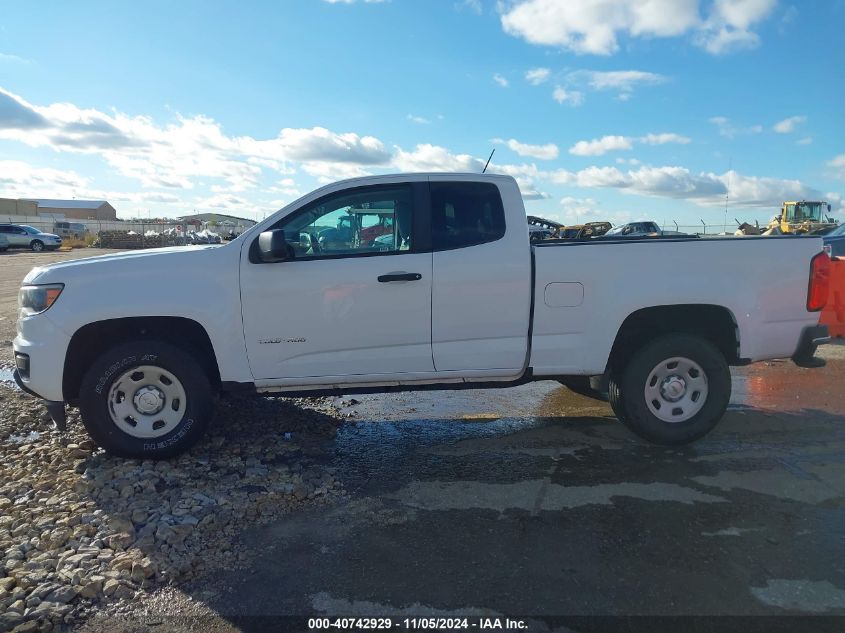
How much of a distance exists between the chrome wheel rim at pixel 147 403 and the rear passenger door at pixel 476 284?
6.28ft

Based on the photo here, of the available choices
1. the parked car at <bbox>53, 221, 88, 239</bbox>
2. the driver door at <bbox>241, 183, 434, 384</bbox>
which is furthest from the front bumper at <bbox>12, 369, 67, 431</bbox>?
the parked car at <bbox>53, 221, 88, 239</bbox>

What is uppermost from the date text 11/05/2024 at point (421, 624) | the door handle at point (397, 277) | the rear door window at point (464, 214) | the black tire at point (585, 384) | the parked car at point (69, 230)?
the parked car at point (69, 230)

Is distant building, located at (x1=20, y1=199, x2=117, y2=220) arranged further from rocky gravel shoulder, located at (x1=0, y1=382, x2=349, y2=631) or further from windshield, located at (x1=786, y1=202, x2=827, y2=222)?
rocky gravel shoulder, located at (x1=0, y1=382, x2=349, y2=631)

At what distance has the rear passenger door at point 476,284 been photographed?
450cm

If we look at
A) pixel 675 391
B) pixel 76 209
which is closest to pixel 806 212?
pixel 675 391

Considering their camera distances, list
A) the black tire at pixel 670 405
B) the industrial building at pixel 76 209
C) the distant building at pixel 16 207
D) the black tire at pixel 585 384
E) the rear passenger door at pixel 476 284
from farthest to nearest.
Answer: the industrial building at pixel 76 209 < the distant building at pixel 16 207 < the black tire at pixel 585 384 < the black tire at pixel 670 405 < the rear passenger door at pixel 476 284

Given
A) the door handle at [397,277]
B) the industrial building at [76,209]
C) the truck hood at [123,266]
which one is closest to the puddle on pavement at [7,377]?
the truck hood at [123,266]

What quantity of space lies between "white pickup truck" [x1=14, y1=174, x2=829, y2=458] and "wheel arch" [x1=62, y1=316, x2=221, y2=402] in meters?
0.01

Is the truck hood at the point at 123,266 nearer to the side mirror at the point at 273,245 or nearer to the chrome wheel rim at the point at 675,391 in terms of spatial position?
the side mirror at the point at 273,245

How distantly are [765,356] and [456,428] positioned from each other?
2.56 meters

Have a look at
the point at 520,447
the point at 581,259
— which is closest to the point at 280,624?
the point at 520,447

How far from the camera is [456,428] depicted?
18.0 feet

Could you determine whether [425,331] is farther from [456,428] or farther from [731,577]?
[731,577]

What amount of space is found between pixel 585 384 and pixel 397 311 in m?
2.10
